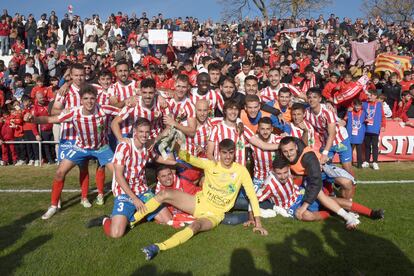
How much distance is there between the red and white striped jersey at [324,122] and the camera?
702cm

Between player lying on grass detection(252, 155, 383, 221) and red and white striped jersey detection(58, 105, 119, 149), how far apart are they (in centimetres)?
284

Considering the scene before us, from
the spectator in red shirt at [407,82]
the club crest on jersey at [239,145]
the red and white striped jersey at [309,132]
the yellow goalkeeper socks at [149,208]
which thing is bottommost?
the yellow goalkeeper socks at [149,208]

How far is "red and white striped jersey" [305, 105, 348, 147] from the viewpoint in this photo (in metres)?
7.02

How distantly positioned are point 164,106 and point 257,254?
10.2 feet

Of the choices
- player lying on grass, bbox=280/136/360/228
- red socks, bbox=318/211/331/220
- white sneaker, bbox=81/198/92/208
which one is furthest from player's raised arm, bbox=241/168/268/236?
white sneaker, bbox=81/198/92/208

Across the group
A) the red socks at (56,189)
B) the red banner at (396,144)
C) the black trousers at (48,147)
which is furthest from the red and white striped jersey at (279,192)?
the black trousers at (48,147)

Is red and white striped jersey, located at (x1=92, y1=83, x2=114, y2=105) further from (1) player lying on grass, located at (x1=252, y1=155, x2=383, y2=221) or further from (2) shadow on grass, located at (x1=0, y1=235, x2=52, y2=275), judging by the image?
(1) player lying on grass, located at (x1=252, y1=155, x2=383, y2=221)

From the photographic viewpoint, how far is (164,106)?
6.75m

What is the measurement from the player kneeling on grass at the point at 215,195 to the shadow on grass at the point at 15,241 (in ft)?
4.62

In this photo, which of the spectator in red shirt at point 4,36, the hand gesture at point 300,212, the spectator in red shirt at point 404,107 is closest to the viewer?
the hand gesture at point 300,212

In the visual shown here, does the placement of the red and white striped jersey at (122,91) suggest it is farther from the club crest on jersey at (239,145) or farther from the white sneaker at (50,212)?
the club crest on jersey at (239,145)

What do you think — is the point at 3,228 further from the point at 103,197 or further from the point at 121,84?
the point at 121,84

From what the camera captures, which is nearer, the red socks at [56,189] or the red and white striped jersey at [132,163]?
the red and white striped jersey at [132,163]

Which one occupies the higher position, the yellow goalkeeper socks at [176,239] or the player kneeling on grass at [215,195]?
the player kneeling on grass at [215,195]
